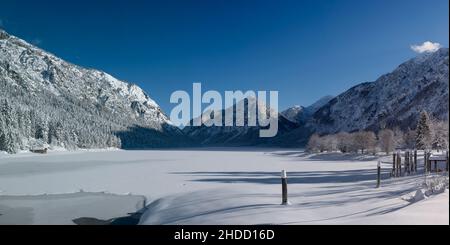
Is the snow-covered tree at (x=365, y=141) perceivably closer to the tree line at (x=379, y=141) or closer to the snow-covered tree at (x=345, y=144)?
the tree line at (x=379, y=141)

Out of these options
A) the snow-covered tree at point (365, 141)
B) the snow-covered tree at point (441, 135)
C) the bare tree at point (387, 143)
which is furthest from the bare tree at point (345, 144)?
the snow-covered tree at point (441, 135)

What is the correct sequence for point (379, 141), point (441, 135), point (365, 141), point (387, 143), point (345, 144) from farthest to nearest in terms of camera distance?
point (345, 144) → point (365, 141) → point (379, 141) → point (387, 143) → point (441, 135)

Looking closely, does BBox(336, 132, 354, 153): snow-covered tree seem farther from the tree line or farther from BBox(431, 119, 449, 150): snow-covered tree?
BBox(431, 119, 449, 150): snow-covered tree

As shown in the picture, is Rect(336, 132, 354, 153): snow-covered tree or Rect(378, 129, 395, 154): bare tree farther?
Rect(336, 132, 354, 153): snow-covered tree

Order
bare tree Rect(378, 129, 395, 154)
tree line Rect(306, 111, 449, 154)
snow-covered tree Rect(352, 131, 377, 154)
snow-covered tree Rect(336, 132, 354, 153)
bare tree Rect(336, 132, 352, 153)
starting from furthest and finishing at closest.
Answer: bare tree Rect(336, 132, 352, 153)
snow-covered tree Rect(336, 132, 354, 153)
snow-covered tree Rect(352, 131, 377, 154)
bare tree Rect(378, 129, 395, 154)
tree line Rect(306, 111, 449, 154)

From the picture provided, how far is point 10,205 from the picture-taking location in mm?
19344

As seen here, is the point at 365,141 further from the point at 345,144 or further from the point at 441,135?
the point at 441,135

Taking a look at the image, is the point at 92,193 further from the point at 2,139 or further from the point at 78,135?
the point at 78,135

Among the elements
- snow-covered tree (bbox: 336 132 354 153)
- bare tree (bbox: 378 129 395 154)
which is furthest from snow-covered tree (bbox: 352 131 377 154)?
bare tree (bbox: 378 129 395 154)

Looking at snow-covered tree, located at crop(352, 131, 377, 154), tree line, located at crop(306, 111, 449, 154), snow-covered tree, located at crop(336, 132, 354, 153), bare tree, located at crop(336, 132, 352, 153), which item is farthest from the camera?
bare tree, located at crop(336, 132, 352, 153)

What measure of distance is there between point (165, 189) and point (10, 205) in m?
9.16

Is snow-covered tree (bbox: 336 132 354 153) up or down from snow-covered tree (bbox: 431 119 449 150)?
down

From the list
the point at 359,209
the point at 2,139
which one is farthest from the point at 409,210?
the point at 2,139

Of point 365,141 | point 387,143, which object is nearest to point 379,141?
point 365,141
